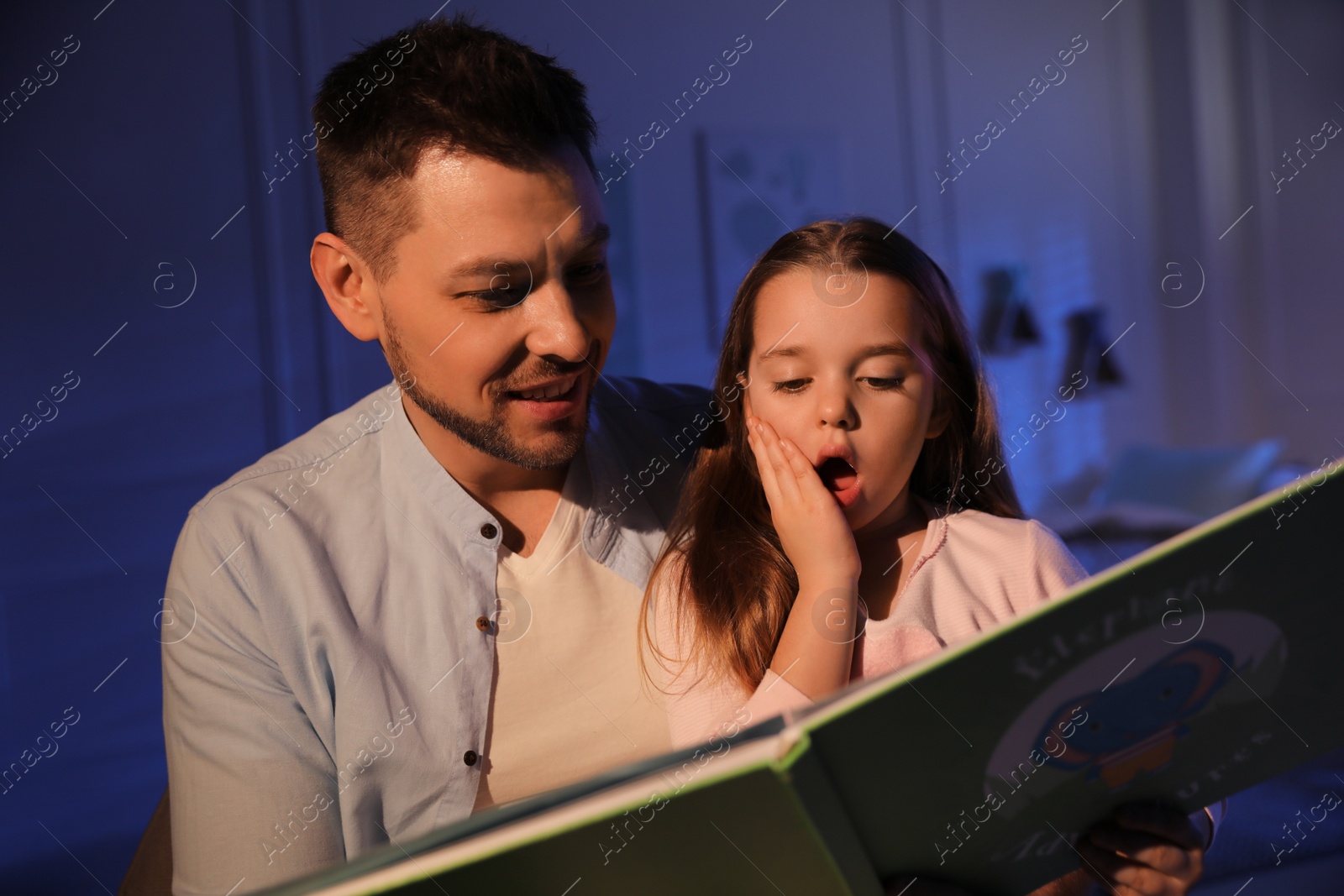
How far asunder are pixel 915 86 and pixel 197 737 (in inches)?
162

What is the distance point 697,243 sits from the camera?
412cm

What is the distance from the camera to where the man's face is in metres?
1.32

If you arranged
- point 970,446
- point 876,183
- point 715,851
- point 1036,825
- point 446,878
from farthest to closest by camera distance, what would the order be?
point 876,183 < point 970,446 < point 1036,825 < point 715,851 < point 446,878

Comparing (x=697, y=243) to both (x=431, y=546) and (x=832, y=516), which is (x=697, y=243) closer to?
(x=431, y=546)

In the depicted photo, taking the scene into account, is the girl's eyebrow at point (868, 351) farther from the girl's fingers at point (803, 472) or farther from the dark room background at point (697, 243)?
the dark room background at point (697, 243)

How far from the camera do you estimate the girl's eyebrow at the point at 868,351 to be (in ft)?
4.14

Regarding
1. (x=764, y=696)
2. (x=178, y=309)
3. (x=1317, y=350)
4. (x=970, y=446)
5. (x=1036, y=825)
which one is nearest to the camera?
(x=1036, y=825)

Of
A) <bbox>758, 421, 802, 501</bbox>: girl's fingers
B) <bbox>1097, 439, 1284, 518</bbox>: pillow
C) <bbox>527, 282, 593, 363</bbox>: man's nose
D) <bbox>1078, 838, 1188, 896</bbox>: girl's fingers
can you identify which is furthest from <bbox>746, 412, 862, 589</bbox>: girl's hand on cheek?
<bbox>1097, 439, 1284, 518</bbox>: pillow

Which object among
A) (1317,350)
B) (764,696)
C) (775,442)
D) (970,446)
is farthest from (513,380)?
(1317,350)

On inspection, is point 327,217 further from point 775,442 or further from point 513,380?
point 775,442

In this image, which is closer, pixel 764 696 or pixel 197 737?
pixel 764 696

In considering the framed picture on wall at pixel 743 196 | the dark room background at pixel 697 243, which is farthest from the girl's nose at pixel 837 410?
the framed picture on wall at pixel 743 196

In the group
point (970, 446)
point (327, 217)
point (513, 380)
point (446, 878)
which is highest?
point (327, 217)

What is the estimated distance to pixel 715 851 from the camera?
2.19ft
